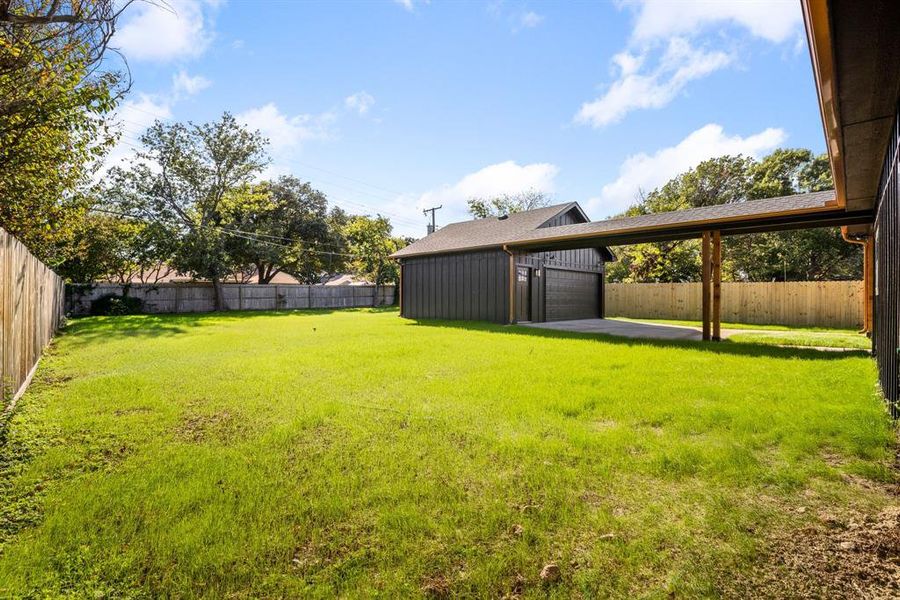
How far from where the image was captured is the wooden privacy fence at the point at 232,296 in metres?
16.6

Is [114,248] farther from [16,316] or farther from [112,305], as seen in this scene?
[16,316]

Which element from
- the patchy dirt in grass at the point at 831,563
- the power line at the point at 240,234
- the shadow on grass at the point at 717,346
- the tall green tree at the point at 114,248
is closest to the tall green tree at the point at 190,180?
the power line at the point at 240,234

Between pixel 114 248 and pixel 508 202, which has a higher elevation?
pixel 508 202

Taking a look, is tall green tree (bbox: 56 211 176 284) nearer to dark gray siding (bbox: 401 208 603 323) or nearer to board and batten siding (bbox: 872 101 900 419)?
dark gray siding (bbox: 401 208 603 323)

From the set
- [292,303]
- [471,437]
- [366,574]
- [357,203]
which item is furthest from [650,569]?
[357,203]

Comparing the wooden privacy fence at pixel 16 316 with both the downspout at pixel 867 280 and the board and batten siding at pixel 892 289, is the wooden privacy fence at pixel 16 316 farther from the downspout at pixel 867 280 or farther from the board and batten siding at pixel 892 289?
the downspout at pixel 867 280

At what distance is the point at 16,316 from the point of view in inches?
167

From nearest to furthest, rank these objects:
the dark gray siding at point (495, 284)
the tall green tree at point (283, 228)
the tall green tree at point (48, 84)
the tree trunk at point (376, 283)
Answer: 1. the tall green tree at point (48, 84)
2. the dark gray siding at point (495, 284)
3. the tall green tree at point (283, 228)
4. the tree trunk at point (376, 283)

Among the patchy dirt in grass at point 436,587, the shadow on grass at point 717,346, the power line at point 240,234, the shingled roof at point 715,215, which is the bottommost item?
the patchy dirt in grass at point 436,587

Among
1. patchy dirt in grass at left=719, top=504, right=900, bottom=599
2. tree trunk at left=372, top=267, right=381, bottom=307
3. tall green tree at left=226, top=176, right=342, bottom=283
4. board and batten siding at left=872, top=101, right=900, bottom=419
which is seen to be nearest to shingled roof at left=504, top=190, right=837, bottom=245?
board and batten siding at left=872, top=101, right=900, bottom=419

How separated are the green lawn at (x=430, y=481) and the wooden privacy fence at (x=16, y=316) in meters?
0.31

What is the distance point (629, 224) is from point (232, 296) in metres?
19.7

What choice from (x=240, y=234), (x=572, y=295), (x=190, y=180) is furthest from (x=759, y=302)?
(x=190, y=180)

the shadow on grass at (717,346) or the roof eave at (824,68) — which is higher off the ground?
the roof eave at (824,68)
